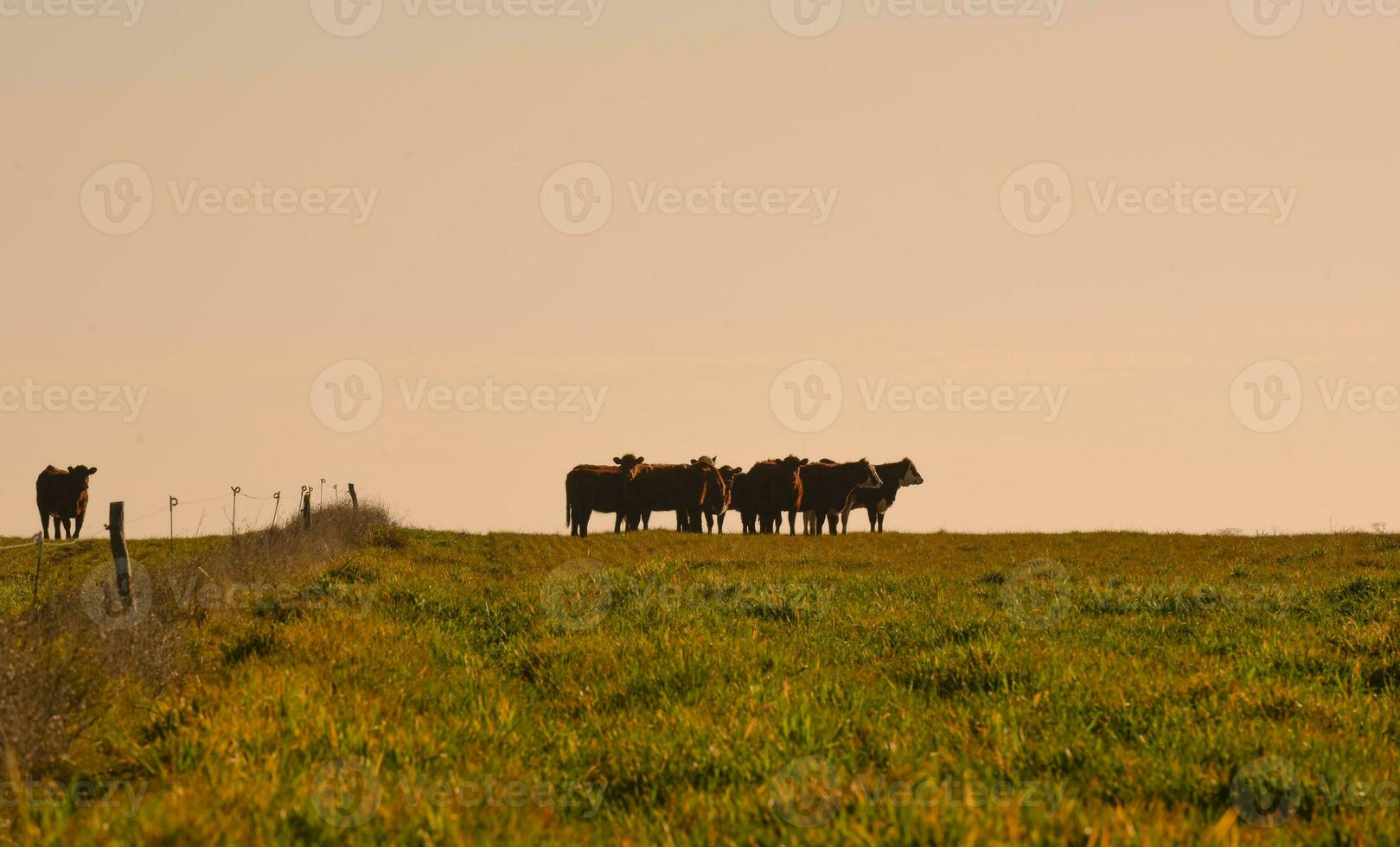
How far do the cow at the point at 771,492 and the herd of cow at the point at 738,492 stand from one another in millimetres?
31

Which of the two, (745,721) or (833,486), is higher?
(833,486)

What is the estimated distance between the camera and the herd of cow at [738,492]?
3759 cm

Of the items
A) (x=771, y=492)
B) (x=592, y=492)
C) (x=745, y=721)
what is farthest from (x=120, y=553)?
(x=771, y=492)

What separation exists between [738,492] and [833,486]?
3.44 m

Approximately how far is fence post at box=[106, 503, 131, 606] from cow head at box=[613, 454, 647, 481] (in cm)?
2383

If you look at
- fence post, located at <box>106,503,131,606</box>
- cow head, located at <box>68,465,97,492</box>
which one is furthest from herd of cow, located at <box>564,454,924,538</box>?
fence post, located at <box>106,503,131,606</box>

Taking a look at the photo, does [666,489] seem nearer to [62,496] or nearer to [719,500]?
[719,500]

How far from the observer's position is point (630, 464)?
129ft

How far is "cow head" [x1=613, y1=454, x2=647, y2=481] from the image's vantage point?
123 ft

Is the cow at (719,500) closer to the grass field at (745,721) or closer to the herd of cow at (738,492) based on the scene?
the herd of cow at (738,492)

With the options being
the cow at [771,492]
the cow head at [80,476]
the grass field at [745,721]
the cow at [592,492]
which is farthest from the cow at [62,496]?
the grass field at [745,721]

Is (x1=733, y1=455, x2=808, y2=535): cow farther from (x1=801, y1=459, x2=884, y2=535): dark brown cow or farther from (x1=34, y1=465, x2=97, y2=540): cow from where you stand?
(x1=34, y1=465, x2=97, y2=540): cow

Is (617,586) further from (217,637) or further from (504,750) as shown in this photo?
(504,750)

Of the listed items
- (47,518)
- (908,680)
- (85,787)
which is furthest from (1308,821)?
(47,518)
